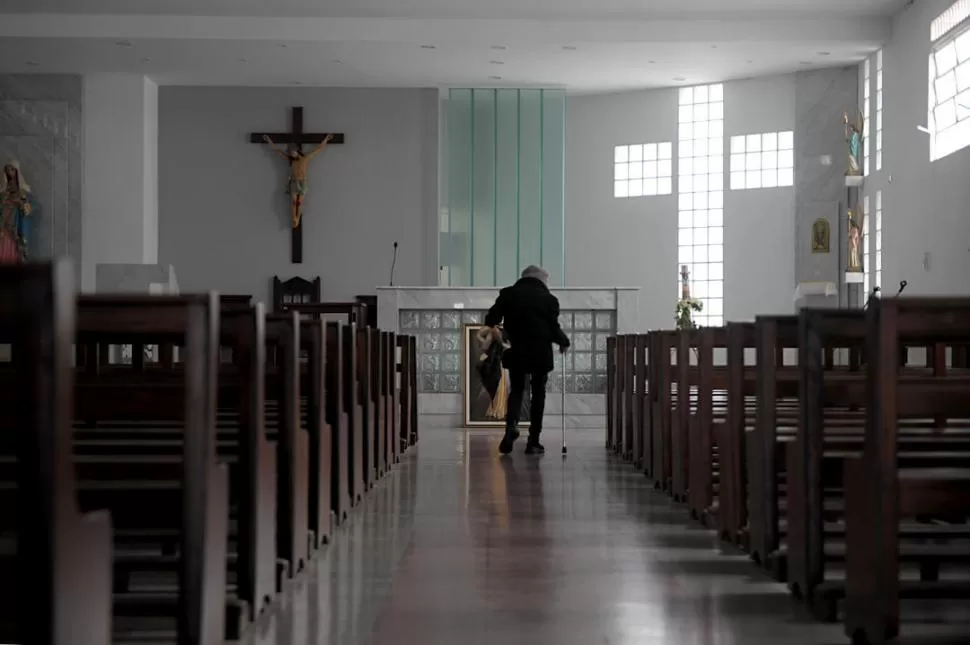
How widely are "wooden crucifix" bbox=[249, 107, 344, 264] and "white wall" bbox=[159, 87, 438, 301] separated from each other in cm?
14

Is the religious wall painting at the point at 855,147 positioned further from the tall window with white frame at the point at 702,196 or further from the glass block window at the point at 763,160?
the tall window with white frame at the point at 702,196

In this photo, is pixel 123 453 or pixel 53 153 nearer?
pixel 123 453

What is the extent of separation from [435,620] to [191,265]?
15.9m

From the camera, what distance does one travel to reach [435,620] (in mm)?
3584

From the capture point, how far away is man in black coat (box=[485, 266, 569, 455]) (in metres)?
9.65

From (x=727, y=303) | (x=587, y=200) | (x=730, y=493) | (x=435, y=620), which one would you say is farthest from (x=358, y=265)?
(x=435, y=620)

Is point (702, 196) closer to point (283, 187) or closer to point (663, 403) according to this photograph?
point (283, 187)

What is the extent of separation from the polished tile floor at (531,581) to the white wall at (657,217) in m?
12.4

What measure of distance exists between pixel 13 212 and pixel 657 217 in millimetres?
9341

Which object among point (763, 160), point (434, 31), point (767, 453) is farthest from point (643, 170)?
point (767, 453)

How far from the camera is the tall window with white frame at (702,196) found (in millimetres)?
19391

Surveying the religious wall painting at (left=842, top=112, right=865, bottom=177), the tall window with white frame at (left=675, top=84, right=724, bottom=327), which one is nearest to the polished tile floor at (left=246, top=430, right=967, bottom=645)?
the religious wall painting at (left=842, top=112, right=865, bottom=177)

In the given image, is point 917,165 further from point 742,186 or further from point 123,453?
point 123,453

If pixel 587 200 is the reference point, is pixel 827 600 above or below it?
below
